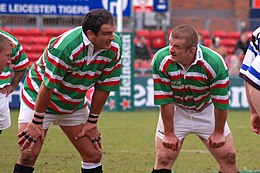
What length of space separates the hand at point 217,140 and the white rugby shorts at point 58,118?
1392 mm

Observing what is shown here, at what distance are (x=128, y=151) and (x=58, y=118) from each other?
485 cm

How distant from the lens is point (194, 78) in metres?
8.66

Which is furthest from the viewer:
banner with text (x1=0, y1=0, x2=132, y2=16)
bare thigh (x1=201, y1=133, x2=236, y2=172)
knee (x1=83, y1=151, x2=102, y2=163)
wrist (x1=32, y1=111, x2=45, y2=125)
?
banner with text (x1=0, y1=0, x2=132, y2=16)

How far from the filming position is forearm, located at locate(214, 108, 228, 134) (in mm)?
8602

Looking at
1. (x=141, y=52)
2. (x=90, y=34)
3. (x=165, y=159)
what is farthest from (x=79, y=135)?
(x=141, y=52)

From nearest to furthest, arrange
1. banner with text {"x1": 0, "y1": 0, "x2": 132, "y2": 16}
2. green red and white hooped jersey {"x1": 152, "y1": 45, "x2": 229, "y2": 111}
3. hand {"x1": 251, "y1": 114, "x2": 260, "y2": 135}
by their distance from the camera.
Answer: hand {"x1": 251, "y1": 114, "x2": 260, "y2": 135}, green red and white hooped jersey {"x1": 152, "y1": 45, "x2": 229, "y2": 111}, banner with text {"x1": 0, "y1": 0, "x2": 132, "y2": 16}

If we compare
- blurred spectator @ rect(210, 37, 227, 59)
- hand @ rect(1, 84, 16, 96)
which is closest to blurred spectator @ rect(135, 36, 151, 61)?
blurred spectator @ rect(210, 37, 227, 59)

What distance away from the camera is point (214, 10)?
3500 centimetres

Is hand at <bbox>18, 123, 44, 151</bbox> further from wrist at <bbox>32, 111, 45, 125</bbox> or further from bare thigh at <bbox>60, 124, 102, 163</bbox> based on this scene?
bare thigh at <bbox>60, 124, 102, 163</bbox>

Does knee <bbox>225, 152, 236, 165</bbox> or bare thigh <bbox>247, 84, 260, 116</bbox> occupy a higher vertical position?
bare thigh <bbox>247, 84, 260, 116</bbox>

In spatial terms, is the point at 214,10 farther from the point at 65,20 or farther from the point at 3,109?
the point at 3,109

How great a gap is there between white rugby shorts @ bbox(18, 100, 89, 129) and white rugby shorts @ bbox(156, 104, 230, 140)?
2.80ft

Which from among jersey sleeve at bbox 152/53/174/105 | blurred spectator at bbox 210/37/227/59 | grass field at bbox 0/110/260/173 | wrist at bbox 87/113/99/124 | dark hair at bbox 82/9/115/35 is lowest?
A: blurred spectator at bbox 210/37/227/59

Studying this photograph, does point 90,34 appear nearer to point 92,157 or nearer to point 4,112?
point 92,157
